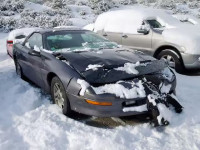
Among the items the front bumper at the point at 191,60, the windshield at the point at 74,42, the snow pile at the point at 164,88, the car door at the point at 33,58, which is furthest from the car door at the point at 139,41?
the snow pile at the point at 164,88

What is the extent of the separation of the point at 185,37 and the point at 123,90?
11.2ft

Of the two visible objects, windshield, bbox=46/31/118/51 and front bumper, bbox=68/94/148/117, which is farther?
windshield, bbox=46/31/118/51

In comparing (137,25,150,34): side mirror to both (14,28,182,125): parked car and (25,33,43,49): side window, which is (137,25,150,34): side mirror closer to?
(14,28,182,125): parked car

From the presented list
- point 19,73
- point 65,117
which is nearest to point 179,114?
point 65,117

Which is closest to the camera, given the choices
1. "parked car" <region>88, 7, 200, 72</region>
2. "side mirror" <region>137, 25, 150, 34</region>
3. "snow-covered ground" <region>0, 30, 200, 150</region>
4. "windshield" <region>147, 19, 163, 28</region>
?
"snow-covered ground" <region>0, 30, 200, 150</region>

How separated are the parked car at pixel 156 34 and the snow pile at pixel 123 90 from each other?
2.99 metres

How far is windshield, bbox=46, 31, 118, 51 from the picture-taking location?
15.7 feet

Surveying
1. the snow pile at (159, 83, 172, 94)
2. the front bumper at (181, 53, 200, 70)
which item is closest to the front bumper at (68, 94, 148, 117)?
the snow pile at (159, 83, 172, 94)

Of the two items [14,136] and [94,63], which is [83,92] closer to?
[94,63]

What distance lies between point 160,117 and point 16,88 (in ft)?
10.5

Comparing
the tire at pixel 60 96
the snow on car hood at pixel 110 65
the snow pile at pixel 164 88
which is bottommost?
the tire at pixel 60 96

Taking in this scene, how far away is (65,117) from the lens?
4.07 meters

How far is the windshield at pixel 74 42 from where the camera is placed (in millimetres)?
4789

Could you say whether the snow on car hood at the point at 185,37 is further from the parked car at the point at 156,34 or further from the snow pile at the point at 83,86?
the snow pile at the point at 83,86
